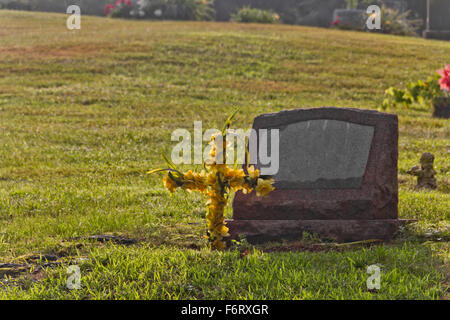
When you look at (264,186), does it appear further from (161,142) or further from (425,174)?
(161,142)

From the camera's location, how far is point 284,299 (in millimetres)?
3924

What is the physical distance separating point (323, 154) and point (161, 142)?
552cm

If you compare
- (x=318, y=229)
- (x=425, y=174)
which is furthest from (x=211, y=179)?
(x=425, y=174)

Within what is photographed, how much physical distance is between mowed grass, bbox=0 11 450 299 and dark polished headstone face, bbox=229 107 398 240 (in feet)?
1.28

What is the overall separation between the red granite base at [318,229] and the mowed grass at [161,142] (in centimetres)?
25

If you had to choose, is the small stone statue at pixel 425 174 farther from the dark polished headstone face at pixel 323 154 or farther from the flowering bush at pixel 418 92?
the flowering bush at pixel 418 92

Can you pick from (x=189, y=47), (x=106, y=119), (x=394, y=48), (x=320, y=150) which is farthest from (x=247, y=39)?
(x=320, y=150)

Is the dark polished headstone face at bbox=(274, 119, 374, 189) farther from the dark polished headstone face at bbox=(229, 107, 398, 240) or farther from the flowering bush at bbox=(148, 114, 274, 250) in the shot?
the flowering bush at bbox=(148, 114, 274, 250)

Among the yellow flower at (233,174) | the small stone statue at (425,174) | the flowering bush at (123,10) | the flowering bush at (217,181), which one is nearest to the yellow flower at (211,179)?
the flowering bush at (217,181)

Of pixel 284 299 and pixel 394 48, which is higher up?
pixel 394 48

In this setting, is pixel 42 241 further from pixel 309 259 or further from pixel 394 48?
pixel 394 48

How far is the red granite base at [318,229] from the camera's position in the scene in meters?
5.34

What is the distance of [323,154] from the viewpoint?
18.2 ft

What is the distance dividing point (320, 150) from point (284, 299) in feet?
6.61
